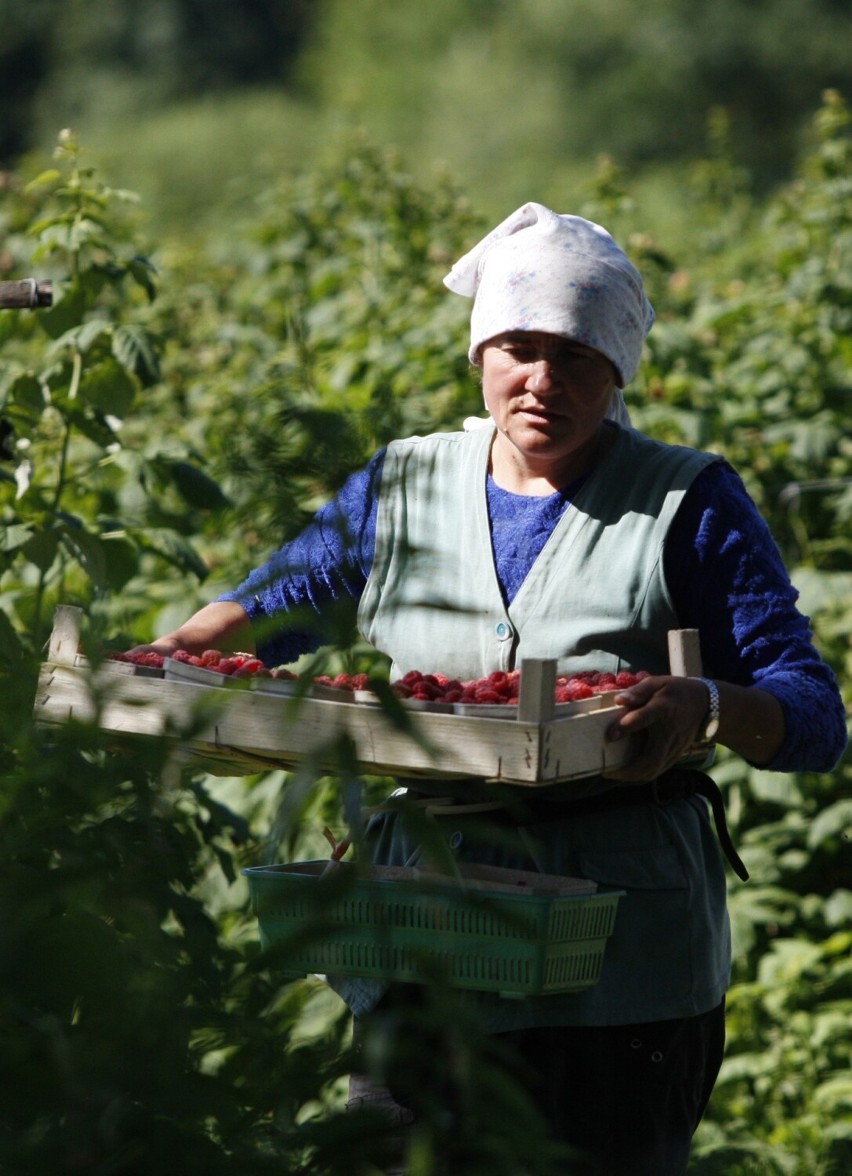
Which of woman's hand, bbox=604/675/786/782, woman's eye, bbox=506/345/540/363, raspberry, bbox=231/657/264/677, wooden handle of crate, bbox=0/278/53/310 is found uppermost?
wooden handle of crate, bbox=0/278/53/310

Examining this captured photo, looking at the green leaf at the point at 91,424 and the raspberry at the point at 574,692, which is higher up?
the green leaf at the point at 91,424

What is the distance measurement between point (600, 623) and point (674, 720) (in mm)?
259

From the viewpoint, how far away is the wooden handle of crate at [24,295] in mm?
2582

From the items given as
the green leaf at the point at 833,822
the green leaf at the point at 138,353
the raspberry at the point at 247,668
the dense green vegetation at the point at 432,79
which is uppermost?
the dense green vegetation at the point at 432,79

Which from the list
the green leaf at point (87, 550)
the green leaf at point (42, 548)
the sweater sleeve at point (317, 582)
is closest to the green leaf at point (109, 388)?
the green leaf at point (87, 550)

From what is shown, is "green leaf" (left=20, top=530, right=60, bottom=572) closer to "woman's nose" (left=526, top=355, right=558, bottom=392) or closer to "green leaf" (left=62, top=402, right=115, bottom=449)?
"green leaf" (left=62, top=402, right=115, bottom=449)

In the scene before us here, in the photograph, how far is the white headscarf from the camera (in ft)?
7.02

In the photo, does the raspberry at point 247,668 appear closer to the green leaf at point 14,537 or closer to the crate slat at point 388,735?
the crate slat at point 388,735

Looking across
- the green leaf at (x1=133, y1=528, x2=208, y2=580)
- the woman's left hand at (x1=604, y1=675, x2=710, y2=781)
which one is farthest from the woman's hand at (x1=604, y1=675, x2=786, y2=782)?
the green leaf at (x1=133, y1=528, x2=208, y2=580)

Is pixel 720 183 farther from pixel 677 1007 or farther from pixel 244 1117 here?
pixel 244 1117

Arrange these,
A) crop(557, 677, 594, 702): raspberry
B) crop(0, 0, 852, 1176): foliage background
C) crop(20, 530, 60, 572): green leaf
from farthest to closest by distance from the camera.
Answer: crop(20, 530, 60, 572): green leaf
crop(557, 677, 594, 702): raspberry
crop(0, 0, 852, 1176): foliage background

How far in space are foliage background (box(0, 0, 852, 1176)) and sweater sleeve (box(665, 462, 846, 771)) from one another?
43 cm

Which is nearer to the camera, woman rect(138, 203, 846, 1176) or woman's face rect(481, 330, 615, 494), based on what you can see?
woman rect(138, 203, 846, 1176)

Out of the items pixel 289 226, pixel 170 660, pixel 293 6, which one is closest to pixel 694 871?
pixel 170 660
